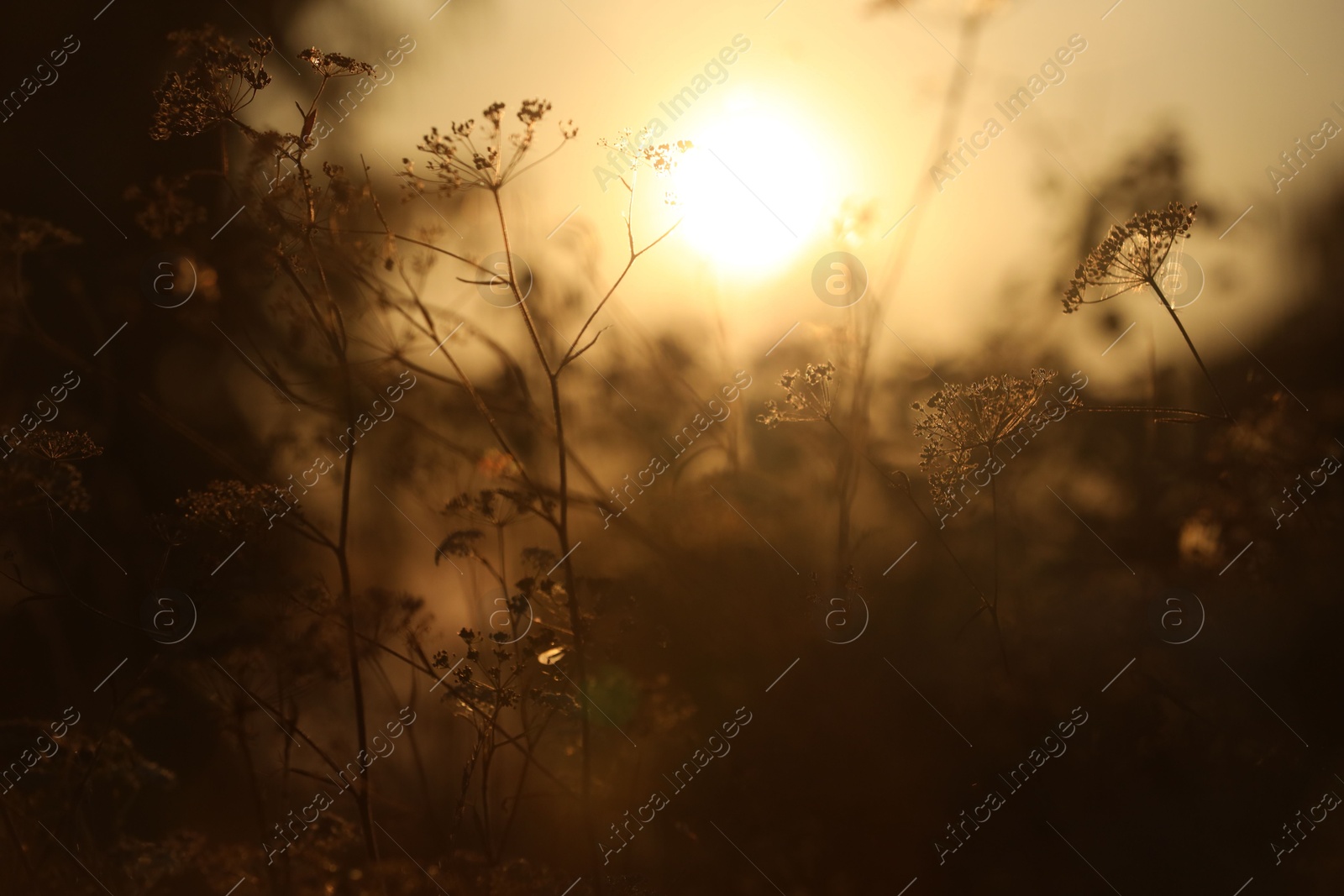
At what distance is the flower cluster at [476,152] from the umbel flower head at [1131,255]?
1214 millimetres

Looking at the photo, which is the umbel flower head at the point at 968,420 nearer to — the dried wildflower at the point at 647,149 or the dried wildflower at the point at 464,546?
the dried wildflower at the point at 647,149

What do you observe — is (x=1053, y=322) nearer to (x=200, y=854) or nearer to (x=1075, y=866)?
(x=1075, y=866)

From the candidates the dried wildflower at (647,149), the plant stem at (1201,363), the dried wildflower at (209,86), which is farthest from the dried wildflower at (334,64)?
the plant stem at (1201,363)

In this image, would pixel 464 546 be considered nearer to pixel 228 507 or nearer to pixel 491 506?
pixel 491 506

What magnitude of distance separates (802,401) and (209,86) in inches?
59.6

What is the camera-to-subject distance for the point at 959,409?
1878 mm

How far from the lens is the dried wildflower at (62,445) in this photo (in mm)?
1902

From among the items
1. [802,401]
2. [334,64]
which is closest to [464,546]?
[802,401]

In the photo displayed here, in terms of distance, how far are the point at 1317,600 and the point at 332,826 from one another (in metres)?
2.27

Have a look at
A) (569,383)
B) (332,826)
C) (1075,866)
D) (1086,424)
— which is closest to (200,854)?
(332,826)

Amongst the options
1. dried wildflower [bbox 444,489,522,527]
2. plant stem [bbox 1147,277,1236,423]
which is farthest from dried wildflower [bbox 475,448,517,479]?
plant stem [bbox 1147,277,1236,423]

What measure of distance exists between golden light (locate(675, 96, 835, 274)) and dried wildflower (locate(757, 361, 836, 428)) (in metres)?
0.28

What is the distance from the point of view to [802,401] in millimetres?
1934

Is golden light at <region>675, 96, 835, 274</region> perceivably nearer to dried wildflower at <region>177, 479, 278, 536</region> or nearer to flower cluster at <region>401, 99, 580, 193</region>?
flower cluster at <region>401, 99, 580, 193</region>
